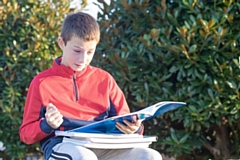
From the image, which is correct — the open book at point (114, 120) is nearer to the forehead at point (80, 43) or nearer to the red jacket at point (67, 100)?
the red jacket at point (67, 100)

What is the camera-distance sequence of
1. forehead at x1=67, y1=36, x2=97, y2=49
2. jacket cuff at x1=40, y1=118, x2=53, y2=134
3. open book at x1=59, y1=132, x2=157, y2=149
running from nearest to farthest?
open book at x1=59, y1=132, x2=157, y2=149 → jacket cuff at x1=40, y1=118, x2=53, y2=134 → forehead at x1=67, y1=36, x2=97, y2=49

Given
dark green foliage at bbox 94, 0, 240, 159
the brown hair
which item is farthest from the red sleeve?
dark green foliage at bbox 94, 0, 240, 159

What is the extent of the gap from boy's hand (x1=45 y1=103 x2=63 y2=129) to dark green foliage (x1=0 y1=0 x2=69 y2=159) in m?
2.44

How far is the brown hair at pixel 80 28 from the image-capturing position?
2.99 metres

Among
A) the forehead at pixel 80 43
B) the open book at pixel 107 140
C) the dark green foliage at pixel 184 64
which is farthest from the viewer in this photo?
the dark green foliage at pixel 184 64


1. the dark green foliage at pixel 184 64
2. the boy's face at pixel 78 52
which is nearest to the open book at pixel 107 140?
the boy's face at pixel 78 52

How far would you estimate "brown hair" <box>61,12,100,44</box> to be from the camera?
2992mm

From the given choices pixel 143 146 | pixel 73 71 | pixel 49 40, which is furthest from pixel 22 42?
pixel 143 146

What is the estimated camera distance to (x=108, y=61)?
452cm

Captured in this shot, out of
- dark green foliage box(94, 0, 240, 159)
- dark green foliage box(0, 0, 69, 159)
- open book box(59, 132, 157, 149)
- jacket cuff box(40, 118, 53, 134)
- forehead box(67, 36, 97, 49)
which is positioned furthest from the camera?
dark green foliage box(0, 0, 69, 159)

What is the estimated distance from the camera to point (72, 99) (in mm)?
3133

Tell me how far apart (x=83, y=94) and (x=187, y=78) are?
1122 millimetres

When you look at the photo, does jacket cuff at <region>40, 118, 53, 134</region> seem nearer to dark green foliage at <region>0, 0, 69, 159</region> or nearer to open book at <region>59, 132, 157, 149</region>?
open book at <region>59, 132, 157, 149</region>

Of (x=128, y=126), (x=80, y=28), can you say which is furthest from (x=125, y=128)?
(x=80, y=28)
